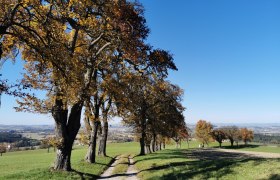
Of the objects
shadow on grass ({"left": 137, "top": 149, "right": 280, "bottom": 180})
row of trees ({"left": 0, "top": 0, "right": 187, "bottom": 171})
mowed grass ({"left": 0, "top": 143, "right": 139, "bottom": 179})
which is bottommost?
mowed grass ({"left": 0, "top": 143, "right": 139, "bottom": 179})

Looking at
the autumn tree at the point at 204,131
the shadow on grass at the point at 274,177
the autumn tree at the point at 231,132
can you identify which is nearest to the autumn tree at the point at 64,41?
the shadow on grass at the point at 274,177

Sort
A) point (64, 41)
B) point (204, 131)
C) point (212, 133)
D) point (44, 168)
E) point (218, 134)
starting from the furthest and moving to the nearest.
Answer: point (218, 134), point (212, 133), point (204, 131), point (44, 168), point (64, 41)

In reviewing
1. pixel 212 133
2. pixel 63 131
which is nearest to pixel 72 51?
pixel 63 131

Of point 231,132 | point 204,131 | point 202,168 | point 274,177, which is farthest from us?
point 231,132

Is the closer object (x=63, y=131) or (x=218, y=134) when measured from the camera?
(x=63, y=131)

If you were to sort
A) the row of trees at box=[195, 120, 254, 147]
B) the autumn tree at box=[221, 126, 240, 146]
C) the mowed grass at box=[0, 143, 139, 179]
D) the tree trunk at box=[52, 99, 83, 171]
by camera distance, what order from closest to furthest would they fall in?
the mowed grass at box=[0, 143, 139, 179] < the tree trunk at box=[52, 99, 83, 171] < the row of trees at box=[195, 120, 254, 147] < the autumn tree at box=[221, 126, 240, 146]

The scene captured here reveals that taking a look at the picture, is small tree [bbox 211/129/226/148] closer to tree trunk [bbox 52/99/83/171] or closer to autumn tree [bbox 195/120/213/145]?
autumn tree [bbox 195/120/213/145]

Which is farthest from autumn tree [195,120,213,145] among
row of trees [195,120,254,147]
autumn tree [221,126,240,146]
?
autumn tree [221,126,240,146]

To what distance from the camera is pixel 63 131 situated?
26531mm

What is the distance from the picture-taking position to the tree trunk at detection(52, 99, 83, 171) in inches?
1035

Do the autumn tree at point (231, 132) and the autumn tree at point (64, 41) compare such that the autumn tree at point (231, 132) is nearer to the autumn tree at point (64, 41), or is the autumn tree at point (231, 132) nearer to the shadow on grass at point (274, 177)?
the autumn tree at point (64, 41)

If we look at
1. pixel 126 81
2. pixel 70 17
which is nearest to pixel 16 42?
pixel 70 17

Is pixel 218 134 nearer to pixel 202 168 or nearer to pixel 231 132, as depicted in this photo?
pixel 231 132

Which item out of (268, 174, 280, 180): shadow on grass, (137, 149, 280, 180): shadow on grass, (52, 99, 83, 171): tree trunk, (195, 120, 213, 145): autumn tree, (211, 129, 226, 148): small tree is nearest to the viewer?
(268, 174, 280, 180): shadow on grass
